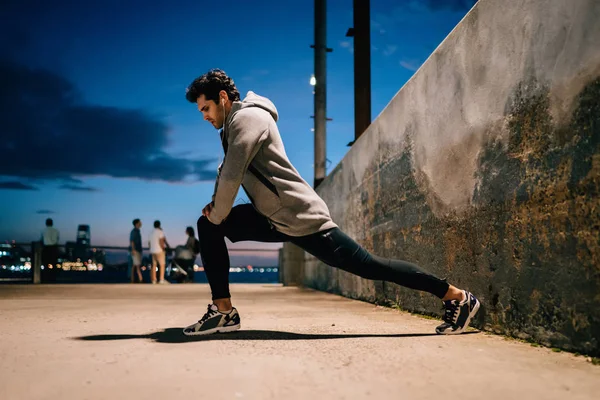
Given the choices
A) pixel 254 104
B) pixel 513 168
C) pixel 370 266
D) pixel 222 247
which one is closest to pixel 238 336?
pixel 222 247

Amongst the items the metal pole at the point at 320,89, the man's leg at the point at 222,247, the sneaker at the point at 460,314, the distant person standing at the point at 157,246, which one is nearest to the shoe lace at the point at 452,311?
the sneaker at the point at 460,314

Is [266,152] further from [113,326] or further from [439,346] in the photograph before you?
[113,326]

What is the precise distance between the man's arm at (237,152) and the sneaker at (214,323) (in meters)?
0.62

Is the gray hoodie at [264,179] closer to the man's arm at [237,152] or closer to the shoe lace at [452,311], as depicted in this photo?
the man's arm at [237,152]

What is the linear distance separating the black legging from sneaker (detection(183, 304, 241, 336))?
0.10 metres

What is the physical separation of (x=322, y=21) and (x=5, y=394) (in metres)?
11.6

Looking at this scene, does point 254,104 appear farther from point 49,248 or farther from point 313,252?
point 49,248

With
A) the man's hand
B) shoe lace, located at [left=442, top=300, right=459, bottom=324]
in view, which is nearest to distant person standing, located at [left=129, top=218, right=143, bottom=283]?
the man's hand

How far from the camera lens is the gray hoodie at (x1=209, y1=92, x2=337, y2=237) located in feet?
8.83

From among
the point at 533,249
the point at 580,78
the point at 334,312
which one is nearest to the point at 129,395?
the point at 533,249

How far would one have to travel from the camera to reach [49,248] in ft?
44.0

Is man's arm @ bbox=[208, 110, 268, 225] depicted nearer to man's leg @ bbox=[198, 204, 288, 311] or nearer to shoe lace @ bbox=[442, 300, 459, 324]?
man's leg @ bbox=[198, 204, 288, 311]

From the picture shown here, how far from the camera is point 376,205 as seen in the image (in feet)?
17.2

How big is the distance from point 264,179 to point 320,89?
32.3 ft
